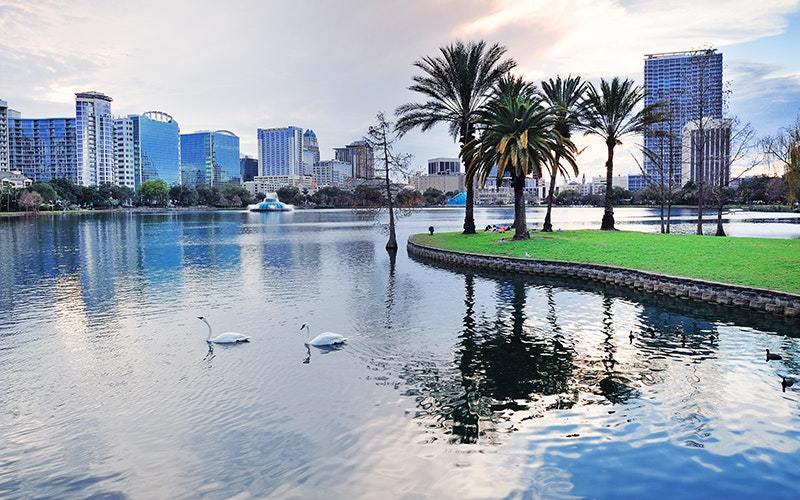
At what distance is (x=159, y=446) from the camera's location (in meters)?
10.5

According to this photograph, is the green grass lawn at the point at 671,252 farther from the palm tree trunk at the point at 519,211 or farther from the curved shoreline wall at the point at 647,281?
the palm tree trunk at the point at 519,211

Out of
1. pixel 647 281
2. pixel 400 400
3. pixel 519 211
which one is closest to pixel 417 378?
pixel 400 400

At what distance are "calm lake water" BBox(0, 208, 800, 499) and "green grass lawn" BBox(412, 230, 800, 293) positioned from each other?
2879mm

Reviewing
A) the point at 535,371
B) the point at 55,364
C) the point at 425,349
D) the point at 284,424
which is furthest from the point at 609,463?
the point at 55,364

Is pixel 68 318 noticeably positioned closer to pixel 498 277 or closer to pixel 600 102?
pixel 498 277

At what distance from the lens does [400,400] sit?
1265cm

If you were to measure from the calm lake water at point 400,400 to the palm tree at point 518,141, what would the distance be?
1543cm

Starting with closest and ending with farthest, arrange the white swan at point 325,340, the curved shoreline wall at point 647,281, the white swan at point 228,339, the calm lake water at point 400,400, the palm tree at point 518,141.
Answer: the calm lake water at point 400,400, the white swan at point 325,340, the white swan at point 228,339, the curved shoreline wall at point 647,281, the palm tree at point 518,141

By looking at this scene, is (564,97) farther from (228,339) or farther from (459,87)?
(228,339)

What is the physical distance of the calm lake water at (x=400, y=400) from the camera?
9328mm

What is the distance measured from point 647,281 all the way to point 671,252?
6.44m

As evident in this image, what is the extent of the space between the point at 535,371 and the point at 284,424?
6589mm

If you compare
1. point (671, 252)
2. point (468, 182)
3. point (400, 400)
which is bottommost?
point (400, 400)

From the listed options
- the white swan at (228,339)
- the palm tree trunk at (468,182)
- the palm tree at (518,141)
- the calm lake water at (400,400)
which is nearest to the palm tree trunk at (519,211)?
the palm tree at (518,141)
